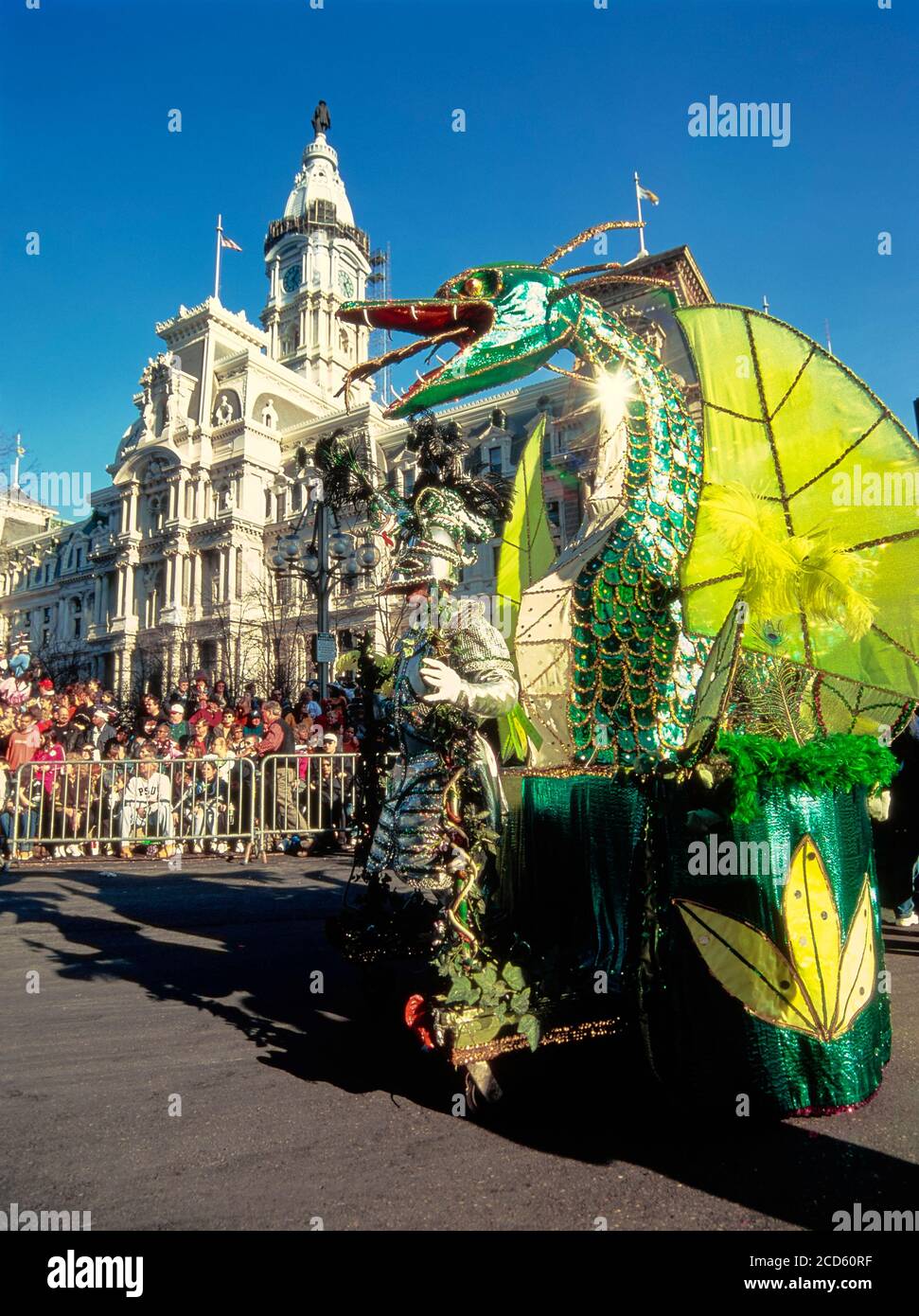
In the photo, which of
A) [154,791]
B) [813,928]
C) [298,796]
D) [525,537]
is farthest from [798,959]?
[154,791]

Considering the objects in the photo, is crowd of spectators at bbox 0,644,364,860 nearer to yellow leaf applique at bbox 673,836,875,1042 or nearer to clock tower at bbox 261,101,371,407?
yellow leaf applique at bbox 673,836,875,1042

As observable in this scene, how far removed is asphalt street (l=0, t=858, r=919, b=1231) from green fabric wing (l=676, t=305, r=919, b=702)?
1.82 meters

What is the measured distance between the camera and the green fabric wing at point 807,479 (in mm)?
3428

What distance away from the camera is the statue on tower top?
7381cm

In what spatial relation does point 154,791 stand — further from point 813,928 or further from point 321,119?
point 321,119

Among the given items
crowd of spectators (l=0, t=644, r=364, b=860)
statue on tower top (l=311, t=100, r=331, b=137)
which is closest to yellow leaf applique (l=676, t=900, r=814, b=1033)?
crowd of spectators (l=0, t=644, r=364, b=860)

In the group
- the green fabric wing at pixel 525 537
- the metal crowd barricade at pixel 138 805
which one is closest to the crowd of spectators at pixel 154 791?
the metal crowd barricade at pixel 138 805

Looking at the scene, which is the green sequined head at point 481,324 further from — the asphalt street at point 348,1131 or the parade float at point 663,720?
the asphalt street at point 348,1131

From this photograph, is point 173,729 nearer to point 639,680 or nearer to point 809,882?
point 639,680

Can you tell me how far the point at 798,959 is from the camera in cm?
258

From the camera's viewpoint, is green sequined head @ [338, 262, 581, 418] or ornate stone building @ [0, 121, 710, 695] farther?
ornate stone building @ [0, 121, 710, 695]

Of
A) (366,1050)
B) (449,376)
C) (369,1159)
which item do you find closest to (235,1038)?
(366,1050)
